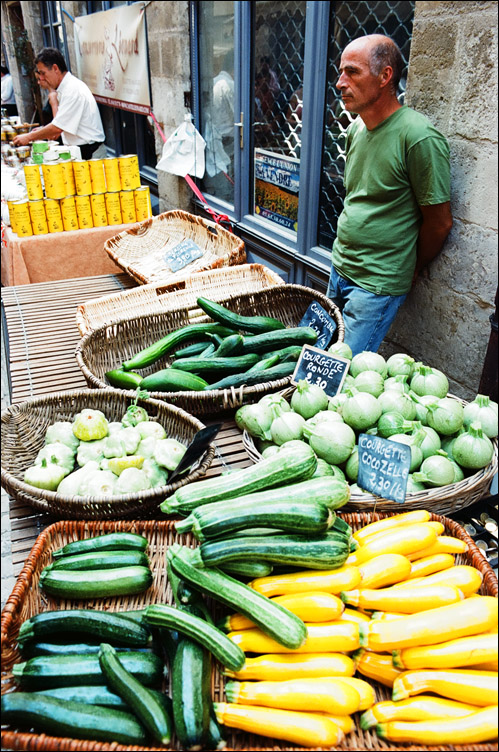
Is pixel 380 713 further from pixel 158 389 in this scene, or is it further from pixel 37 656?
pixel 158 389

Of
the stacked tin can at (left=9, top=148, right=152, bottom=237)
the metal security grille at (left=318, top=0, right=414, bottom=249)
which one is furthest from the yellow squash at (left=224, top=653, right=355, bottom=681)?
the stacked tin can at (left=9, top=148, right=152, bottom=237)

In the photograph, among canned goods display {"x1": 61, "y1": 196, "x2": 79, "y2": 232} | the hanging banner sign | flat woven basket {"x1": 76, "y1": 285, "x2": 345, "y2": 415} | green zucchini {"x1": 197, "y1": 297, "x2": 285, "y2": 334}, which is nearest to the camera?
flat woven basket {"x1": 76, "y1": 285, "x2": 345, "y2": 415}

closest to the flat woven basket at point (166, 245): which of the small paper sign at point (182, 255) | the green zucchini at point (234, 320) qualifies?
the small paper sign at point (182, 255)

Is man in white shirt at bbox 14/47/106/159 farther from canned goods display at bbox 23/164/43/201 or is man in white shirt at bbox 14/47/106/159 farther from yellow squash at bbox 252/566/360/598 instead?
yellow squash at bbox 252/566/360/598

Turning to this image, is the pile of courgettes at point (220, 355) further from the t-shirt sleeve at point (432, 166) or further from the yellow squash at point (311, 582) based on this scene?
the yellow squash at point (311, 582)

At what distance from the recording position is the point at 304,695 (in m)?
1.11

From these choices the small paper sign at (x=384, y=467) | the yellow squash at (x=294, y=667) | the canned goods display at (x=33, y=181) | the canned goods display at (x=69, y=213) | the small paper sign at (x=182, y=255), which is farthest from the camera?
the canned goods display at (x=69, y=213)

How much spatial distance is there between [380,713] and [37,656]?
0.76m

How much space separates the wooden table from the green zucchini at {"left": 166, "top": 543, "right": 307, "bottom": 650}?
582 mm

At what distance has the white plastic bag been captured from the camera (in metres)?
5.18

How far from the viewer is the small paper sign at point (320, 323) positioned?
2516mm

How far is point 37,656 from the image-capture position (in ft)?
4.24

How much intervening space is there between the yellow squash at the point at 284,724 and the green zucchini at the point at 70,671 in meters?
0.19

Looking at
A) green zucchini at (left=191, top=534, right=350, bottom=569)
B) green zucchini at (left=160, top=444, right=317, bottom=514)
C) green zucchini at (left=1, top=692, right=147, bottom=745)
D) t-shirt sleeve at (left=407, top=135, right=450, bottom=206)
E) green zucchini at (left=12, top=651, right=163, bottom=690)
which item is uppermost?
t-shirt sleeve at (left=407, top=135, right=450, bottom=206)
